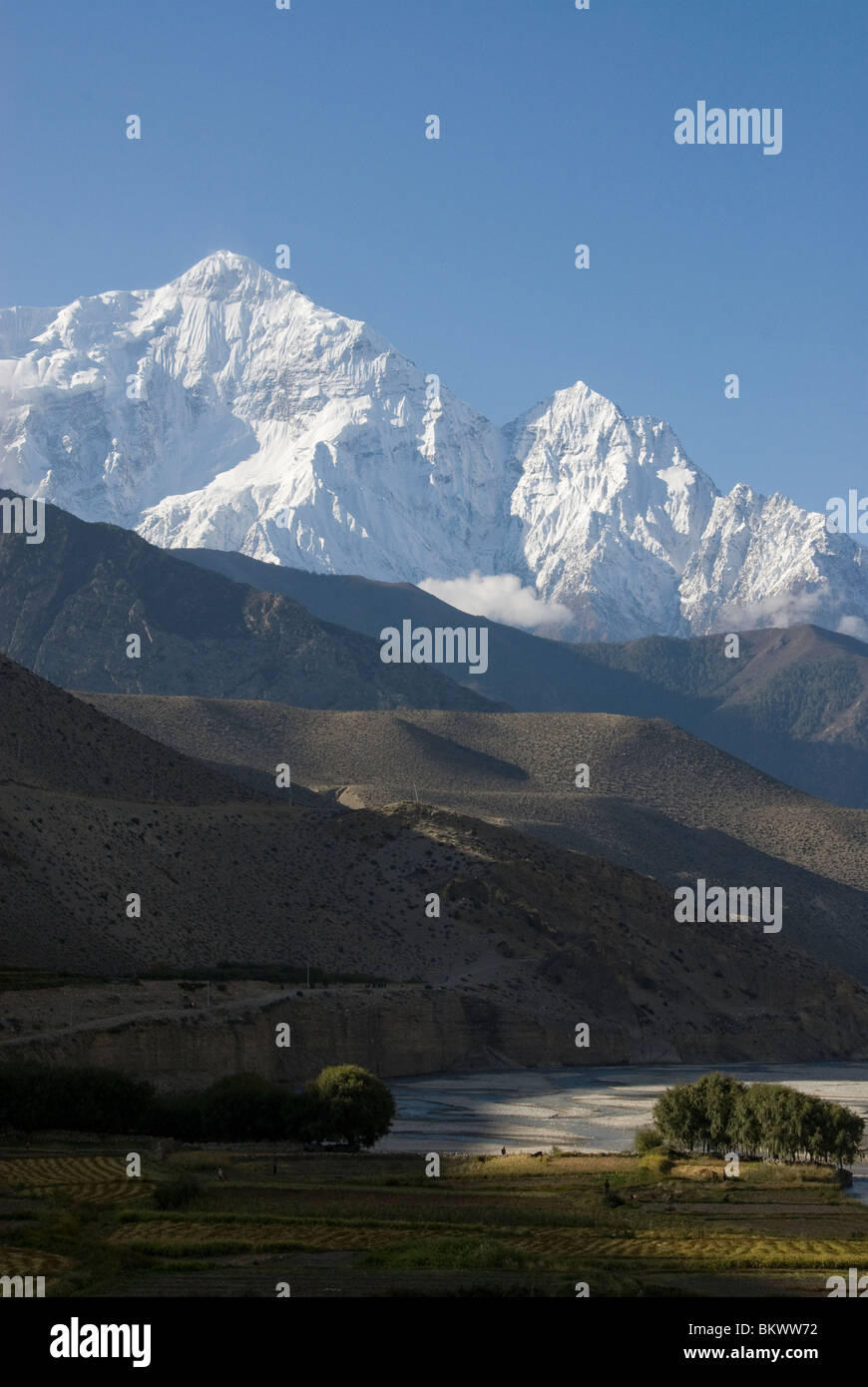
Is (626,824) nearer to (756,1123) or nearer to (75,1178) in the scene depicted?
(756,1123)

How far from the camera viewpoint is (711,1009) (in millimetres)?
113375

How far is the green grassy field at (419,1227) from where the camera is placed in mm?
37531

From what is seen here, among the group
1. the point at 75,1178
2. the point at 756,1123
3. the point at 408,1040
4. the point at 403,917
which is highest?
the point at 403,917

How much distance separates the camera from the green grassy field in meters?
37.5

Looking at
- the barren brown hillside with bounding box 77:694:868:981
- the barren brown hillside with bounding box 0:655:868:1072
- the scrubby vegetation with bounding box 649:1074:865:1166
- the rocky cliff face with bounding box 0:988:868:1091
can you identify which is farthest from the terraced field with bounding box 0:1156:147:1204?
the barren brown hillside with bounding box 77:694:868:981

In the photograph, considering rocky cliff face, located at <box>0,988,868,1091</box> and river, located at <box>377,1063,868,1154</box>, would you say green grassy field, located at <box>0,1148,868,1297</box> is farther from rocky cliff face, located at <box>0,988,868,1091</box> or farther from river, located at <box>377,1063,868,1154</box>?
rocky cliff face, located at <box>0,988,868,1091</box>

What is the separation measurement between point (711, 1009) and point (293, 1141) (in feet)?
184

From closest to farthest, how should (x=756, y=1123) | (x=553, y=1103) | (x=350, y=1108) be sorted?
(x=350, y=1108) → (x=756, y=1123) → (x=553, y=1103)

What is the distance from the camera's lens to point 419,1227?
44.4 metres

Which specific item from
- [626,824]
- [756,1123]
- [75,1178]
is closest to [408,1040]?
[756,1123]

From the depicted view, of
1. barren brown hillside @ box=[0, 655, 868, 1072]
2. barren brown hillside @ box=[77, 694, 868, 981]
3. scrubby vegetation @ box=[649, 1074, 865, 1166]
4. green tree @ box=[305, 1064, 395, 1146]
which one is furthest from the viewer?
barren brown hillside @ box=[77, 694, 868, 981]

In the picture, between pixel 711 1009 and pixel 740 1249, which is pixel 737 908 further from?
pixel 740 1249

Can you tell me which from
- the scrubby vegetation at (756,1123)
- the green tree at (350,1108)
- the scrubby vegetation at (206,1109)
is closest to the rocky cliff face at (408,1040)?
the scrubby vegetation at (206,1109)
